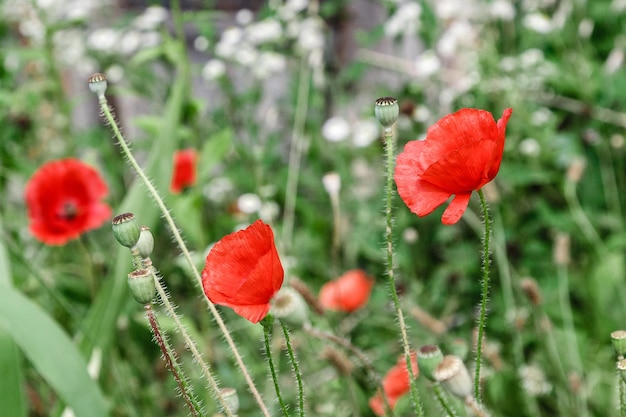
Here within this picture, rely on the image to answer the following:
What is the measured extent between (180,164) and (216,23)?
1.46 metres

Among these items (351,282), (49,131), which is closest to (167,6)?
(49,131)

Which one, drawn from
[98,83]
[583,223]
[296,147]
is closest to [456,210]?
[98,83]

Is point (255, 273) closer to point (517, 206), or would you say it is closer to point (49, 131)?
point (517, 206)

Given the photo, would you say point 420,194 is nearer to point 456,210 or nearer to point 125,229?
point 456,210

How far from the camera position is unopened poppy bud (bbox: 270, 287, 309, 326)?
50 cm

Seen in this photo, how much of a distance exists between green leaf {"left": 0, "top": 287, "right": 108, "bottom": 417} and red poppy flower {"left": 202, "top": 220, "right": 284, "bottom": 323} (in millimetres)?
321

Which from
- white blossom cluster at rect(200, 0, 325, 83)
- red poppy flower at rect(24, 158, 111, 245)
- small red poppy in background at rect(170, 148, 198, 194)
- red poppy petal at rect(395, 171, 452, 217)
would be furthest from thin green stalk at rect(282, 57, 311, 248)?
red poppy petal at rect(395, 171, 452, 217)

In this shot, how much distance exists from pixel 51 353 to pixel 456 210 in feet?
1.46

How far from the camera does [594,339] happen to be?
153 cm

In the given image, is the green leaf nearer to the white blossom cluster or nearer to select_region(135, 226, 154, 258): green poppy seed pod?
select_region(135, 226, 154, 258): green poppy seed pod

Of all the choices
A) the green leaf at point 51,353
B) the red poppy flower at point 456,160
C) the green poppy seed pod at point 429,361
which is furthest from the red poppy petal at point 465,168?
the green leaf at point 51,353

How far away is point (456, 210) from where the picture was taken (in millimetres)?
500

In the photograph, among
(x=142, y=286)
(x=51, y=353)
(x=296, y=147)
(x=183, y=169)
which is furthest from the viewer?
(x=296, y=147)

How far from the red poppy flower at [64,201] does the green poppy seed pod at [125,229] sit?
925 mm
